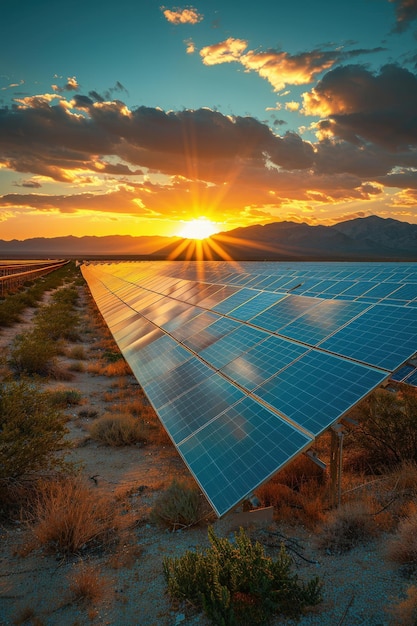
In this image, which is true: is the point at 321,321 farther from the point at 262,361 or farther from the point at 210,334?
the point at 210,334

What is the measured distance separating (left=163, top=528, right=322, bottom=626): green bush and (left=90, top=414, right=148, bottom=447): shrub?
19.6 feet

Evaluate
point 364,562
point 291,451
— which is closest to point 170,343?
point 291,451

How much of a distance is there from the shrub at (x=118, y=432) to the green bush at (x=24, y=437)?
2.00 meters

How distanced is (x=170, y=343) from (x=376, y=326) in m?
7.18

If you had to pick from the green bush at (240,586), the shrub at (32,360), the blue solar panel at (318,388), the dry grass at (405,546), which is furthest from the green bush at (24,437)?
the shrub at (32,360)

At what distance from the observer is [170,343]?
13953 millimetres

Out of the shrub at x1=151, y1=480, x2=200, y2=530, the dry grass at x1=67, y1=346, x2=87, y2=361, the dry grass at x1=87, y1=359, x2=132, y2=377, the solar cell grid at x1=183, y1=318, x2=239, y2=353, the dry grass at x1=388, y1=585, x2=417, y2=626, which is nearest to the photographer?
the dry grass at x1=388, y1=585, x2=417, y2=626

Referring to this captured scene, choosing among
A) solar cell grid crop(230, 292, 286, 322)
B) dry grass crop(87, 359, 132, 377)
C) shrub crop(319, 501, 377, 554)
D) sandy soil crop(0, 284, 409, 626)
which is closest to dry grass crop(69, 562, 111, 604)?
sandy soil crop(0, 284, 409, 626)

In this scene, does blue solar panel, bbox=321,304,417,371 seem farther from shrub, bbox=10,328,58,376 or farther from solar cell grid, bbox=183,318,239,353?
shrub, bbox=10,328,58,376

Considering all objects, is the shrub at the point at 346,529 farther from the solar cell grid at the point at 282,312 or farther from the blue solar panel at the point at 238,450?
the solar cell grid at the point at 282,312

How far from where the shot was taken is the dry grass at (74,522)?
6.54 metres

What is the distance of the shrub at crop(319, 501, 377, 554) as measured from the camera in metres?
6.16

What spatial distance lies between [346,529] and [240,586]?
7.26 feet

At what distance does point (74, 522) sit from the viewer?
6605 mm
